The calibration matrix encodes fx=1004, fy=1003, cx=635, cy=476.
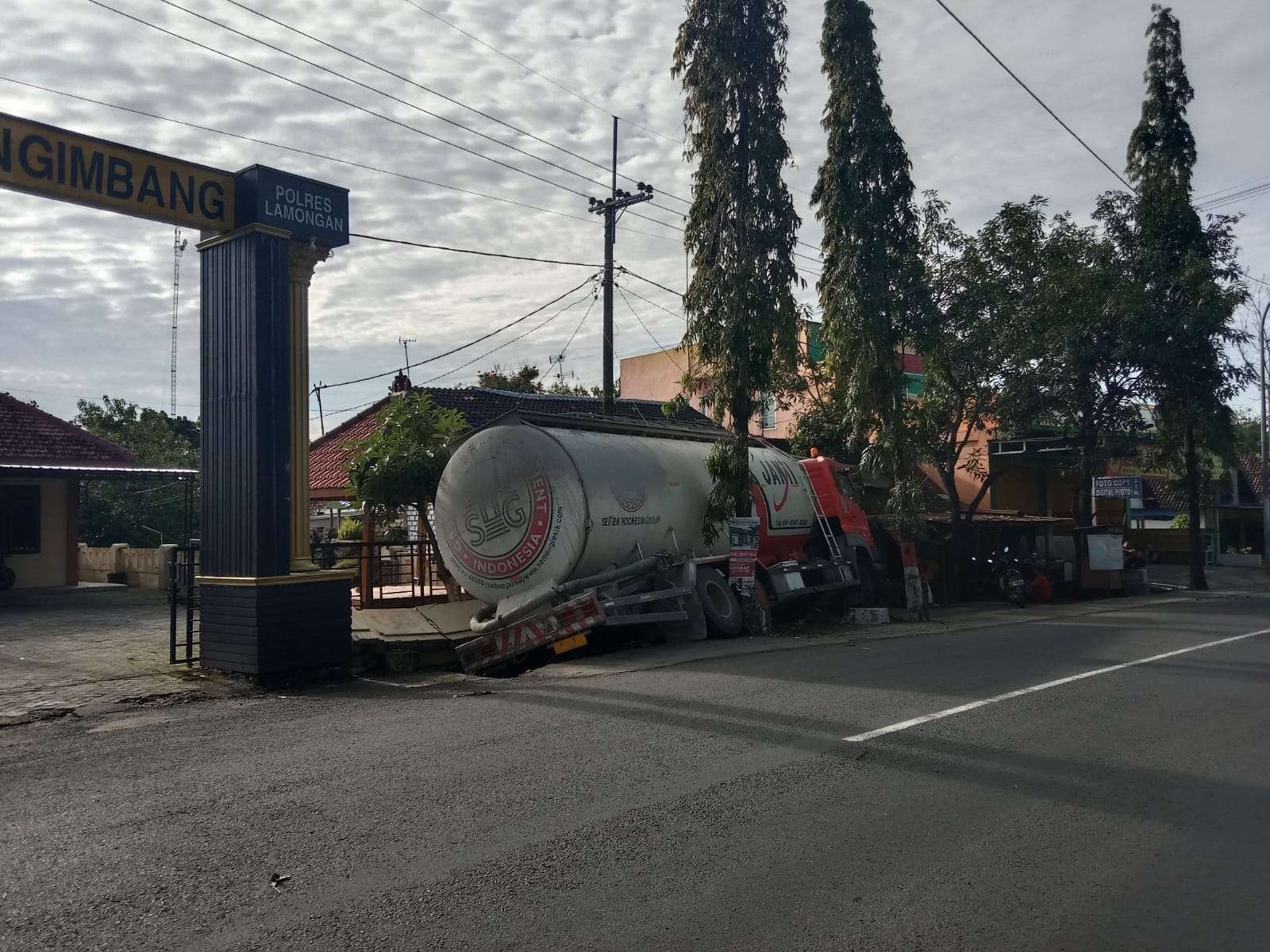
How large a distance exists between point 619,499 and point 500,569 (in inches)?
73.5

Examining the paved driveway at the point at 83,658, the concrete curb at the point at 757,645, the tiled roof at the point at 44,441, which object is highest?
the tiled roof at the point at 44,441

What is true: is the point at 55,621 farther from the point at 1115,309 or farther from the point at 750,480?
the point at 1115,309

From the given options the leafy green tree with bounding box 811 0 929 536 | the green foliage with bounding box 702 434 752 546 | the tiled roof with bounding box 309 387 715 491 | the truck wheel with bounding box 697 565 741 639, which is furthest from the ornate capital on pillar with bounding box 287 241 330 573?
the leafy green tree with bounding box 811 0 929 536

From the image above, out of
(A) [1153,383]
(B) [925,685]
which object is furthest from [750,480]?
(A) [1153,383]

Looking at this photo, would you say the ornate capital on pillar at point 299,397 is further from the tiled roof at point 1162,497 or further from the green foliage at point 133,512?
the tiled roof at point 1162,497

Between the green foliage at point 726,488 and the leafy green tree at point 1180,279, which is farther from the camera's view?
the leafy green tree at point 1180,279

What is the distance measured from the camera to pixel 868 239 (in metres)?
19.2

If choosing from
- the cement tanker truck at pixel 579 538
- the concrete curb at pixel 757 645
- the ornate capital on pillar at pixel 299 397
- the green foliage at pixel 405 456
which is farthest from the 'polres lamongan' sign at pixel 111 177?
the concrete curb at pixel 757 645

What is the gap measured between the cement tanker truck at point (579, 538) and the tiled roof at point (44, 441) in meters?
13.2

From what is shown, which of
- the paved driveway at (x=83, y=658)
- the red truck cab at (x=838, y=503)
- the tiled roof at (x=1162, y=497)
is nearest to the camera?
the paved driveway at (x=83, y=658)

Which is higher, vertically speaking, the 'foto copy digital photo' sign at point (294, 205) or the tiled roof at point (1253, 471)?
the 'foto copy digital photo' sign at point (294, 205)

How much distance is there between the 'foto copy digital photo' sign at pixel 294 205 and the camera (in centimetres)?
1077

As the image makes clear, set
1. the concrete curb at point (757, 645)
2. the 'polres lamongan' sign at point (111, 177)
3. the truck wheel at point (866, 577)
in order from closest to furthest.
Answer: the 'polres lamongan' sign at point (111, 177) < the concrete curb at point (757, 645) < the truck wheel at point (866, 577)

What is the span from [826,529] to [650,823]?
43.3 ft
